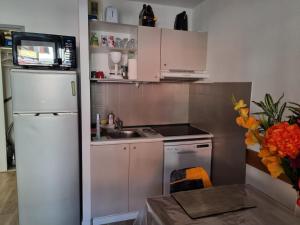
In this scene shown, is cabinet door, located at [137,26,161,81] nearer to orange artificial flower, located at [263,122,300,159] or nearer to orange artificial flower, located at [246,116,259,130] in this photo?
orange artificial flower, located at [246,116,259,130]

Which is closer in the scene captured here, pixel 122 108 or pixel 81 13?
pixel 81 13

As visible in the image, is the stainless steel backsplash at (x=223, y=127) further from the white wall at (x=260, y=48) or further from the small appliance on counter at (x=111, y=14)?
the small appliance on counter at (x=111, y=14)

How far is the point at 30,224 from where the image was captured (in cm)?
211

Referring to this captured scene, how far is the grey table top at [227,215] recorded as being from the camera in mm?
1014

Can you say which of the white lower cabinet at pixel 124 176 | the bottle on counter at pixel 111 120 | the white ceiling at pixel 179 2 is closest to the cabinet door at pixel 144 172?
the white lower cabinet at pixel 124 176

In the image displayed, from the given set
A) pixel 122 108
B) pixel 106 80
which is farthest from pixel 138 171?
pixel 106 80

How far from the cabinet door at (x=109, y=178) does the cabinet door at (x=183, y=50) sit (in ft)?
3.66

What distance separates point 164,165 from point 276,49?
4.93ft

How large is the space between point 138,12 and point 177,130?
155 centimetres

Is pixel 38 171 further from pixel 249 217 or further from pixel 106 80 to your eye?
pixel 249 217

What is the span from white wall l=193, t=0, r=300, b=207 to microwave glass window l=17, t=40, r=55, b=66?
174 cm

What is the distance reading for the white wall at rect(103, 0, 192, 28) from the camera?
2615mm

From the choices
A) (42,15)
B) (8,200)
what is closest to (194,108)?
(42,15)

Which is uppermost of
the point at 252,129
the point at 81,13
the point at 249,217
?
the point at 81,13
